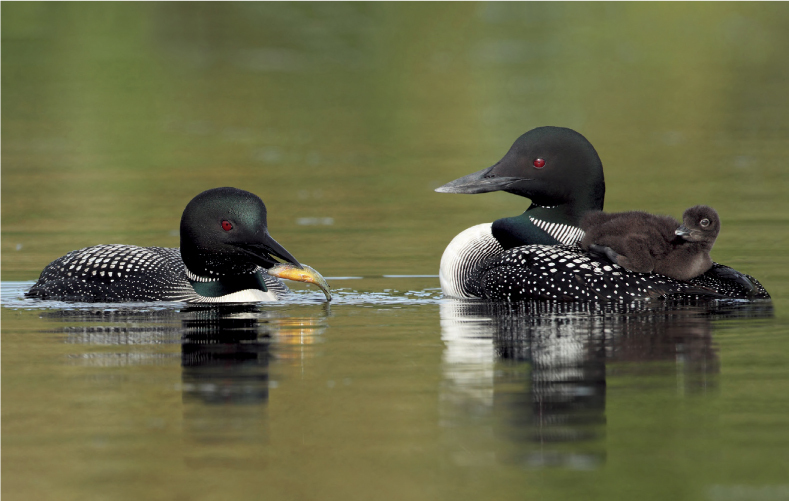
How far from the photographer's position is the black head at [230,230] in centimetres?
677

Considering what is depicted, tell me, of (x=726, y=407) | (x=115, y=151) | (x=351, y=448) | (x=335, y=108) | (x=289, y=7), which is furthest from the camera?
(x=289, y=7)

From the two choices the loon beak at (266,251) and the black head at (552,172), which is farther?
the black head at (552,172)

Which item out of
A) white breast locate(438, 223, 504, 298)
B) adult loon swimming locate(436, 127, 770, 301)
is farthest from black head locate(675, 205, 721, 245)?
white breast locate(438, 223, 504, 298)

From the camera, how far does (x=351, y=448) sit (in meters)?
4.30

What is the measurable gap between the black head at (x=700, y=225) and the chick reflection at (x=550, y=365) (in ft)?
1.15

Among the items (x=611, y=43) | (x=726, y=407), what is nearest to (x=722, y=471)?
(x=726, y=407)

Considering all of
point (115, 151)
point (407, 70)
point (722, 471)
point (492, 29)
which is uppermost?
point (492, 29)

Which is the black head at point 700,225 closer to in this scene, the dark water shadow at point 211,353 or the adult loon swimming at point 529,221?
the adult loon swimming at point 529,221

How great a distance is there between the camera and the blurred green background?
383 inches

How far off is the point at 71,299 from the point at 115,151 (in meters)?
6.89

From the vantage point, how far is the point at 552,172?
24.3 ft

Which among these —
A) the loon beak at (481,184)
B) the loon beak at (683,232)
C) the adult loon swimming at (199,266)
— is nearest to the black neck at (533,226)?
the loon beak at (481,184)

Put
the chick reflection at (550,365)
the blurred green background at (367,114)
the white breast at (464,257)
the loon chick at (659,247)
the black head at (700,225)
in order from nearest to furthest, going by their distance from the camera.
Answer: the chick reflection at (550,365), the black head at (700,225), the loon chick at (659,247), the white breast at (464,257), the blurred green background at (367,114)

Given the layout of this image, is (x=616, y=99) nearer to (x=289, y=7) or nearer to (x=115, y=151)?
(x=115, y=151)
